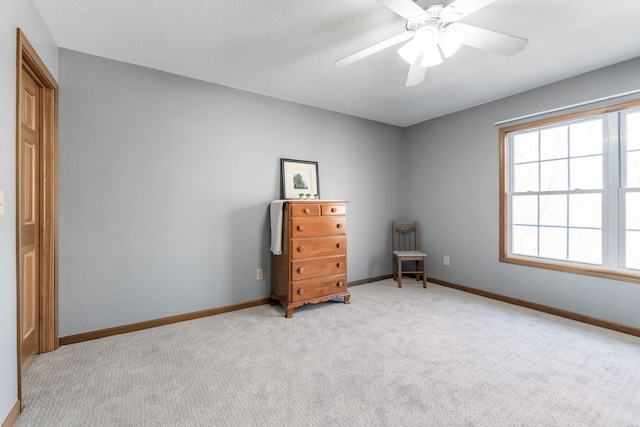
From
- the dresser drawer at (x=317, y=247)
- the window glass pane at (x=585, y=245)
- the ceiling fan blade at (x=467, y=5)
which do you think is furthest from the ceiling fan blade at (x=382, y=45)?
the window glass pane at (x=585, y=245)

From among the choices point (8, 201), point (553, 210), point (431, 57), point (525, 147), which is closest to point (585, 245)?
point (553, 210)

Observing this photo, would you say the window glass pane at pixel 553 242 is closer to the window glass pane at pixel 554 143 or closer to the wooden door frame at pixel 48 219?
the window glass pane at pixel 554 143

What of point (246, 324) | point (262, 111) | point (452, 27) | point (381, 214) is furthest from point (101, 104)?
point (381, 214)

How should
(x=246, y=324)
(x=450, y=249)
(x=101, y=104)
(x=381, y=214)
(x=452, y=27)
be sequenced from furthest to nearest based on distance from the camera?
(x=381, y=214) < (x=450, y=249) < (x=246, y=324) < (x=101, y=104) < (x=452, y=27)

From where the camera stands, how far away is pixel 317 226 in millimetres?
3062

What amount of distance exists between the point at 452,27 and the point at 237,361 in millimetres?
2562

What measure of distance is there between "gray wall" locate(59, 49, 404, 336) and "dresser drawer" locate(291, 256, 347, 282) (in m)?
0.51

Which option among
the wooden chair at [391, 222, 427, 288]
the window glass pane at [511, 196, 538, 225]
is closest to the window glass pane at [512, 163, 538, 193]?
the window glass pane at [511, 196, 538, 225]

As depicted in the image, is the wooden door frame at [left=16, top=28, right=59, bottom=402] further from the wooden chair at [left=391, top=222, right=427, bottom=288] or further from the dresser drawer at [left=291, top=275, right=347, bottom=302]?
the wooden chair at [left=391, top=222, right=427, bottom=288]

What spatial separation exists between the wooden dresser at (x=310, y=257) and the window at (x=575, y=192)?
198cm

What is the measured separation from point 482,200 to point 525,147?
743mm

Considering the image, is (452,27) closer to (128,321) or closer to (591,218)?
(591,218)

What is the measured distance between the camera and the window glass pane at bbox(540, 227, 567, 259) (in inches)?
118

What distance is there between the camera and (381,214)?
4320mm
